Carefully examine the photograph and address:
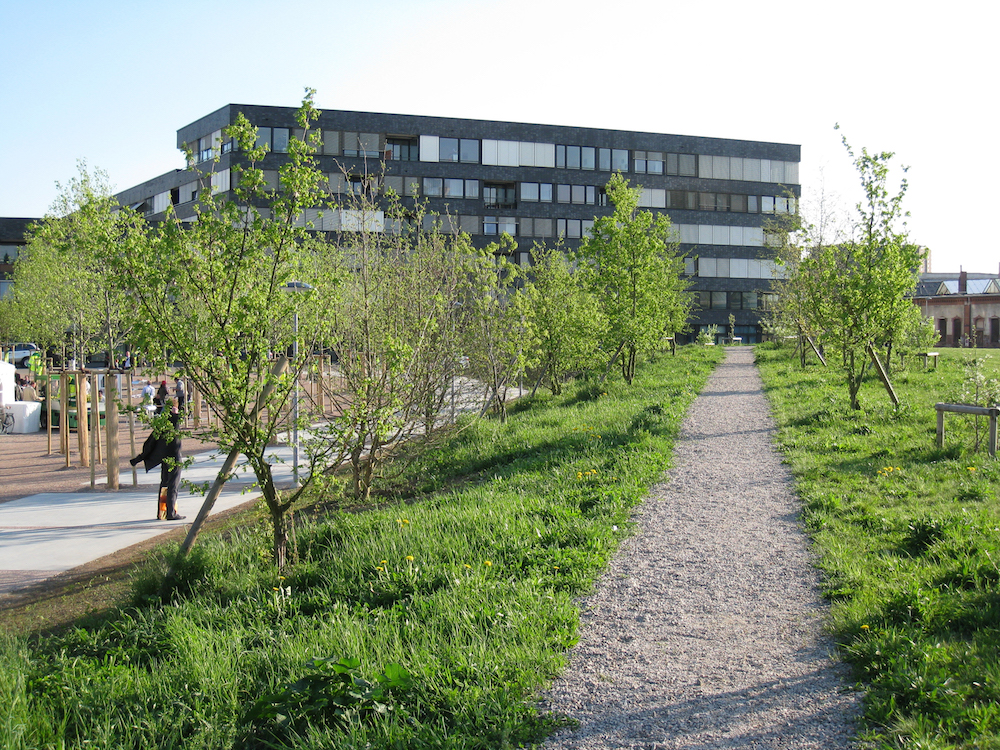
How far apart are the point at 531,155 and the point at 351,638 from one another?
47202 millimetres

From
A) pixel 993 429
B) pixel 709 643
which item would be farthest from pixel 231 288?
pixel 993 429

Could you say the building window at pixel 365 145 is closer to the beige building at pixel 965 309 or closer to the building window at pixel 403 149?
the building window at pixel 403 149

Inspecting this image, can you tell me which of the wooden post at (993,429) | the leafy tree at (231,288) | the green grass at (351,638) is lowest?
the green grass at (351,638)

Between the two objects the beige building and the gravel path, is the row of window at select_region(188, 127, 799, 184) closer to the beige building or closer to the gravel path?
the beige building

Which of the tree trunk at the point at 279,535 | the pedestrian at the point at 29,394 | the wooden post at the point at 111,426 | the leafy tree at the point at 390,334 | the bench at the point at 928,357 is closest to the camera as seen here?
the tree trunk at the point at 279,535

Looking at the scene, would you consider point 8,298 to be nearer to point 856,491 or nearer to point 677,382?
point 677,382

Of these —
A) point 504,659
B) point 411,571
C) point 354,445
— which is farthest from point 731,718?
point 354,445

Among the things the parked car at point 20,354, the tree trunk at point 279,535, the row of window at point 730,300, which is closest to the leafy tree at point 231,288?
the tree trunk at point 279,535

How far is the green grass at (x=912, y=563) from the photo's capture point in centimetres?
372

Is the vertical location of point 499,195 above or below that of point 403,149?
below

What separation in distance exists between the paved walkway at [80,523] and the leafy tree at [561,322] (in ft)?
23.5

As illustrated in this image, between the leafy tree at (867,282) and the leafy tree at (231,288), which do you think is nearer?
the leafy tree at (231,288)

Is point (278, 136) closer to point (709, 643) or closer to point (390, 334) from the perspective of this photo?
point (390, 334)

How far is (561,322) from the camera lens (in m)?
17.7
